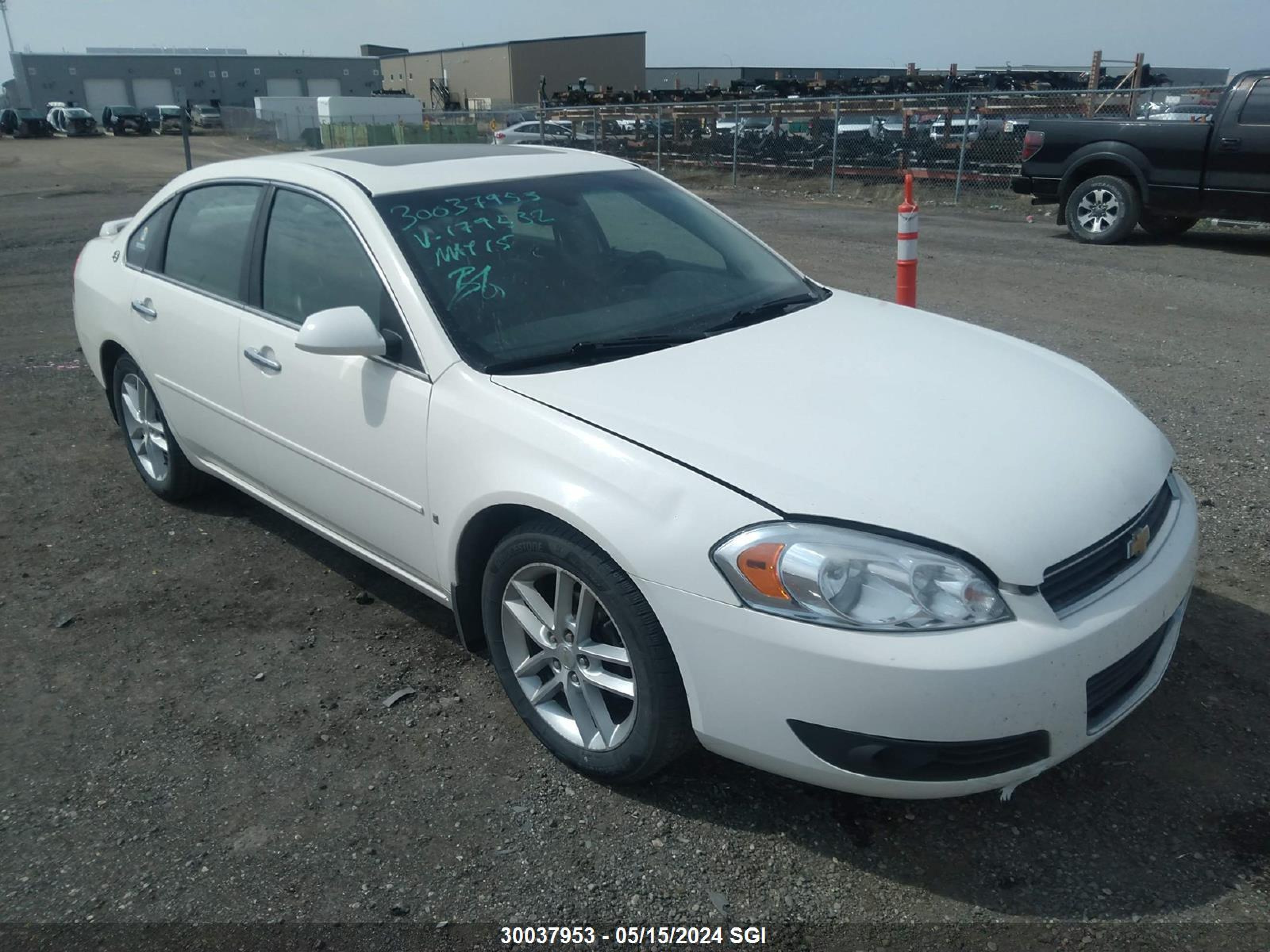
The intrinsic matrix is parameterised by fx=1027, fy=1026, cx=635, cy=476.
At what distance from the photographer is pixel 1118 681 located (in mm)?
2562

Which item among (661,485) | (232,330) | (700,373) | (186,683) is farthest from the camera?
(232,330)

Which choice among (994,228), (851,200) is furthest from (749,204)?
(994,228)

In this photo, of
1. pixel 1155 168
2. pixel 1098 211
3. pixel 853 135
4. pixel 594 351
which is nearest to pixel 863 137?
pixel 853 135

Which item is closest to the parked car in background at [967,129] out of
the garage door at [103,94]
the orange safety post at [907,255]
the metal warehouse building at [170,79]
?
the orange safety post at [907,255]

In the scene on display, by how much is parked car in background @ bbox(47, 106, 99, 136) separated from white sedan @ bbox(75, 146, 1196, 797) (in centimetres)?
5752

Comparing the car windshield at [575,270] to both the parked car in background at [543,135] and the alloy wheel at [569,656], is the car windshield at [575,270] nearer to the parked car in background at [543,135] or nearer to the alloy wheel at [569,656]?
the alloy wheel at [569,656]

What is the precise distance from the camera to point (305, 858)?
2707 millimetres

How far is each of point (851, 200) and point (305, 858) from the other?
1743 centimetres

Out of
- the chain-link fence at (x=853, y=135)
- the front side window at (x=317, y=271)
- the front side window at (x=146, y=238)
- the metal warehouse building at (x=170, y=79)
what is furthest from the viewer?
the metal warehouse building at (x=170, y=79)

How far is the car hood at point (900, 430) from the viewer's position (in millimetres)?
2430

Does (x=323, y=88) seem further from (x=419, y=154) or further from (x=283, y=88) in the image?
(x=419, y=154)

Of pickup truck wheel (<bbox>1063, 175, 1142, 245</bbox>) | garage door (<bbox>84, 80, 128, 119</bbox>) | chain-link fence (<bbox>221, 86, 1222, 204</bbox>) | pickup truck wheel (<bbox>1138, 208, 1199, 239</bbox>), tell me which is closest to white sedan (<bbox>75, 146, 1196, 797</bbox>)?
pickup truck wheel (<bbox>1063, 175, 1142, 245</bbox>)

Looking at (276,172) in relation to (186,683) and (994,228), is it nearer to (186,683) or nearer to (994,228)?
(186,683)

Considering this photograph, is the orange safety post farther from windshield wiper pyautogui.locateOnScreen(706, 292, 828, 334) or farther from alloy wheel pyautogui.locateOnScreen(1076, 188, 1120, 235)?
alloy wheel pyautogui.locateOnScreen(1076, 188, 1120, 235)
